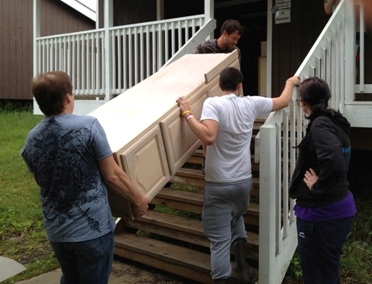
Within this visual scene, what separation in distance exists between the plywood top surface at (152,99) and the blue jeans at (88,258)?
0.54m

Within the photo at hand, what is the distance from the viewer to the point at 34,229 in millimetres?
4902

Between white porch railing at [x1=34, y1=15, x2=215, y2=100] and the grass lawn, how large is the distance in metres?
1.78

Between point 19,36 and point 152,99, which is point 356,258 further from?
point 19,36

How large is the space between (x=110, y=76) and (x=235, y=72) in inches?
157

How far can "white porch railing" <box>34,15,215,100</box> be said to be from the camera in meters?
6.08

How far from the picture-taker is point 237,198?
2.85 m

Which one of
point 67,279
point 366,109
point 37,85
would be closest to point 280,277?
point 67,279

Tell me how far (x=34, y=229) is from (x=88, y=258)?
10.7 feet

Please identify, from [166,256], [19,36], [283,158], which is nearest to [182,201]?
[166,256]

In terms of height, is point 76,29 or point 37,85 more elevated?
point 76,29

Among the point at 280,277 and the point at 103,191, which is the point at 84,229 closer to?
the point at 103,191

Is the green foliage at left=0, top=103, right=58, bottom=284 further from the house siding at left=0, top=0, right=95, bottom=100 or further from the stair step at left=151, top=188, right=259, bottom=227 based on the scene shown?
the house siding at left=0, top=0, right=95, bottom=100

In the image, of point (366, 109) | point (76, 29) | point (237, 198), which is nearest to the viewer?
point (237, 198)

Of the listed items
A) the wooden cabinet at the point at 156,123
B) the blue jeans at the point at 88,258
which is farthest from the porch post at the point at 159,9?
→ the blue jeans at the point at 88,258
